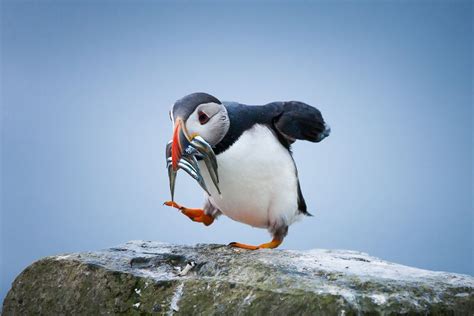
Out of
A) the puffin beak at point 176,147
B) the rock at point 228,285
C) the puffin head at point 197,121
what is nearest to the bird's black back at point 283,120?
the puffin head at point 197,121

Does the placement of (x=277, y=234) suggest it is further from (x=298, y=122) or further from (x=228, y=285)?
(x=228, y=285)

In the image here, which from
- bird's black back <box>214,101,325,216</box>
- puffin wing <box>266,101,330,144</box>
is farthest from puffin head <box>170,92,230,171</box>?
puffin wing <box>266,101,330,144</box>

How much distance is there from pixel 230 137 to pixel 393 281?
137 centimetres

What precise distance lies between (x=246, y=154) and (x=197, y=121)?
16.6 inches

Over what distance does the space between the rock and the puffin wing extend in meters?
0.83

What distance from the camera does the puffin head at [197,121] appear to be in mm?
4082

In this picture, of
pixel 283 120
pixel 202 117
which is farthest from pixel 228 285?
pixel 283 120

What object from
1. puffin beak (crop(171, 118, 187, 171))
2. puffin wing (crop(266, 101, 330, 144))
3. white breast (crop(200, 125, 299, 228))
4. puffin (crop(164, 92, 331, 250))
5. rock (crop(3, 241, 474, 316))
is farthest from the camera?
puffin wing (crop(266, 101, 330, 144))

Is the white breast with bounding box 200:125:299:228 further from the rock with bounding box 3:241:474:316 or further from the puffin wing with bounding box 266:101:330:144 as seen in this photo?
the rock with bounding box 3:241:474:316

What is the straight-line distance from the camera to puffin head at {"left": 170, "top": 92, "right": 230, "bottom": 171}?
13.4 feet

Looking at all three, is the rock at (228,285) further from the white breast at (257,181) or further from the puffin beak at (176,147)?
the puffin beak at (176,147)

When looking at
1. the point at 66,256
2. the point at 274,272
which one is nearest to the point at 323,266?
the point at 274,272

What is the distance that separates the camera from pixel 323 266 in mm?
3994

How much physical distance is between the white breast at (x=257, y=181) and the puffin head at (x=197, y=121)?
172 millimetres
